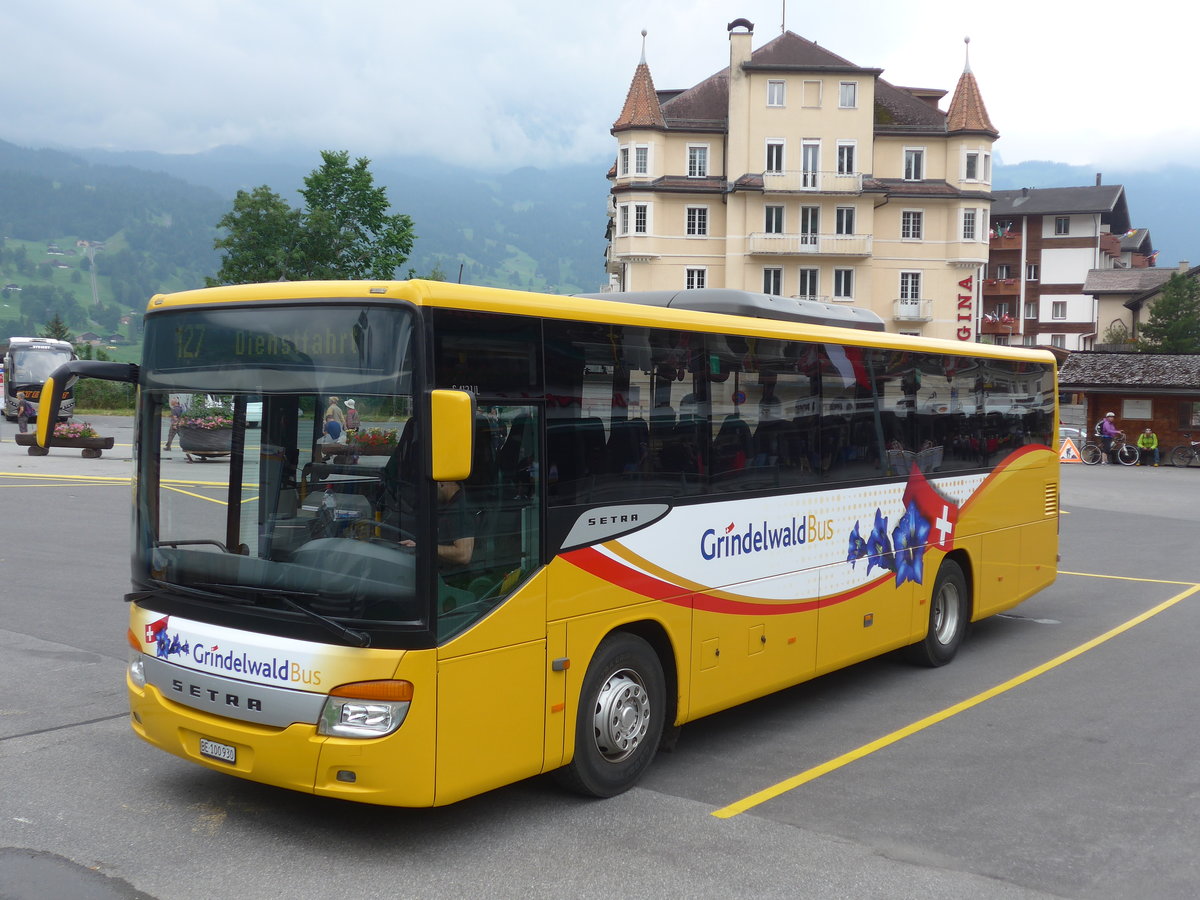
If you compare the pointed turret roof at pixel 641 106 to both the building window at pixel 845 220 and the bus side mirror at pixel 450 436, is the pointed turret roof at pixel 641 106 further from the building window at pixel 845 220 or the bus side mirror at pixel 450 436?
the bus side mirror at pixel 450 436

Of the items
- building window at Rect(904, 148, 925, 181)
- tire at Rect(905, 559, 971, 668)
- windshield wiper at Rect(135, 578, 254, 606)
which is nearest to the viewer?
windshield wiper at Rect(135, 578, 254, 606)

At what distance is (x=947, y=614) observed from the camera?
10.4 m

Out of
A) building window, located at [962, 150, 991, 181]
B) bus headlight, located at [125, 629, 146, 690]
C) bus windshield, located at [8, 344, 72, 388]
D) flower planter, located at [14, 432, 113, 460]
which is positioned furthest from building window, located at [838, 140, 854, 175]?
bus headlight, located at [125, 629, 146, 690]

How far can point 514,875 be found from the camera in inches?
209

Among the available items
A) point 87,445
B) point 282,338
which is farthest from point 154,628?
point 87,445

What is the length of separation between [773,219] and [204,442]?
199 ft

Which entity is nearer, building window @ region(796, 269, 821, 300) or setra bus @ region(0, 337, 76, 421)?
setra bus @ region(0, 337, 76, 421)

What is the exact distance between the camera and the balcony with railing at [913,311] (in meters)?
63.9

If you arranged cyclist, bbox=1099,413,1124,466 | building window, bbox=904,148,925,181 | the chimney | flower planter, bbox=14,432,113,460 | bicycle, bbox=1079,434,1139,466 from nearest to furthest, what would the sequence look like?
1. flower planter, bbox=14,432,113,460
2. bicycle, bbox=1079,434,1139,466
3. cyclist, bbox=1099,413,1124,466
4. the chimney
5. building window, bbox=904,148,925,181

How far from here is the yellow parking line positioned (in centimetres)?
644

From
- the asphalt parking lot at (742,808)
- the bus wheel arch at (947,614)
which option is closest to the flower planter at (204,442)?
the asphalt parking lot at (742,808)

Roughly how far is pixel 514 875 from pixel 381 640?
1262mm

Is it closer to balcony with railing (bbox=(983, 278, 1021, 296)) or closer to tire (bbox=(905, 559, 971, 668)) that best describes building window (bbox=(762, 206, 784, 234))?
balcony with railing (bbox=(983, 278, 1021, 296))

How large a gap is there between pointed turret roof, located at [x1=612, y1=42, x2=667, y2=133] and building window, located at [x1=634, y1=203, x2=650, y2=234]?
444cm
